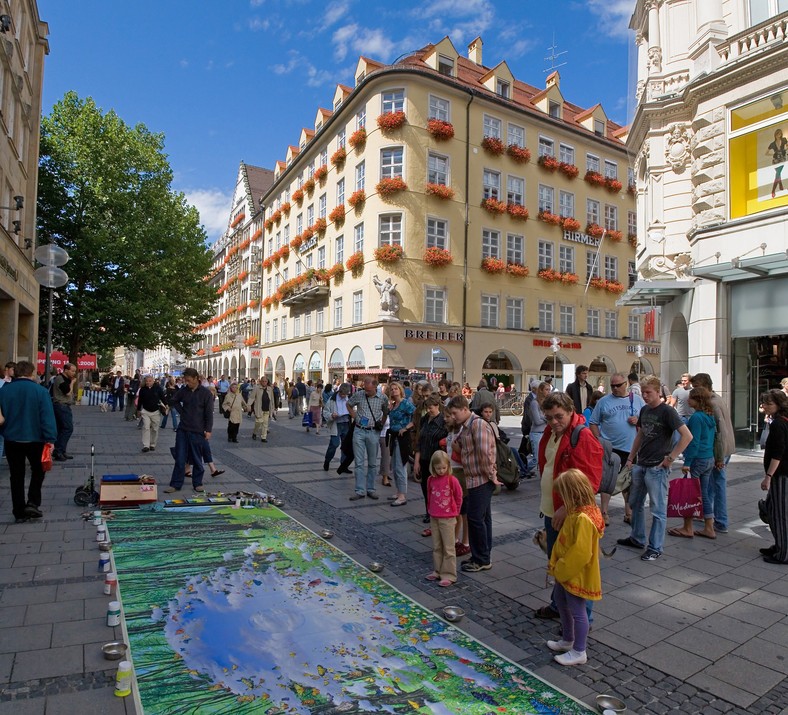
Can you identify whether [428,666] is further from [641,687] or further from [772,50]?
[772,50]

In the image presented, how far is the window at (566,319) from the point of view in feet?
114

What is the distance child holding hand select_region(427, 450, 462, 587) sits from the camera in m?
5.31

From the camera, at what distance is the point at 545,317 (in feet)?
112

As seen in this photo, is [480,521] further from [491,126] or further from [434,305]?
[491,126]

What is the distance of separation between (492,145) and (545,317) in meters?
10.2

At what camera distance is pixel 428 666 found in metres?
3.68

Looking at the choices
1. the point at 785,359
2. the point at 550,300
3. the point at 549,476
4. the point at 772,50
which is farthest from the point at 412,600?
the point at 550,300

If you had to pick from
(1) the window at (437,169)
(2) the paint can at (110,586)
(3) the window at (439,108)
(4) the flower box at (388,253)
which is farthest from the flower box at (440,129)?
(2) the paint can at (110,586)

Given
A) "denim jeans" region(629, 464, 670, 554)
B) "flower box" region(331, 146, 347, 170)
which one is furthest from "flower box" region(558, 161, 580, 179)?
"denim jeans" region(629, 464, 670, 554)

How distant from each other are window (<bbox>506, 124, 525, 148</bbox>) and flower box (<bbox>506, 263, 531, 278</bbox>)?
23.2 ft

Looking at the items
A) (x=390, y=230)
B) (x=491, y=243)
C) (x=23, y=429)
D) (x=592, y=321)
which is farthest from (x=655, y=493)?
(x=592, y=321)

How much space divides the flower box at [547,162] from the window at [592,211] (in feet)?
12.1

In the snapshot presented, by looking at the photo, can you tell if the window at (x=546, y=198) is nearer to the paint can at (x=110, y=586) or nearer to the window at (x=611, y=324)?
the window at (x=611, y=324)

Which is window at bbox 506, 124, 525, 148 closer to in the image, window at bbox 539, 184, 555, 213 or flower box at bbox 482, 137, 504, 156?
flower box at bbox 482, 137, 504, 156
